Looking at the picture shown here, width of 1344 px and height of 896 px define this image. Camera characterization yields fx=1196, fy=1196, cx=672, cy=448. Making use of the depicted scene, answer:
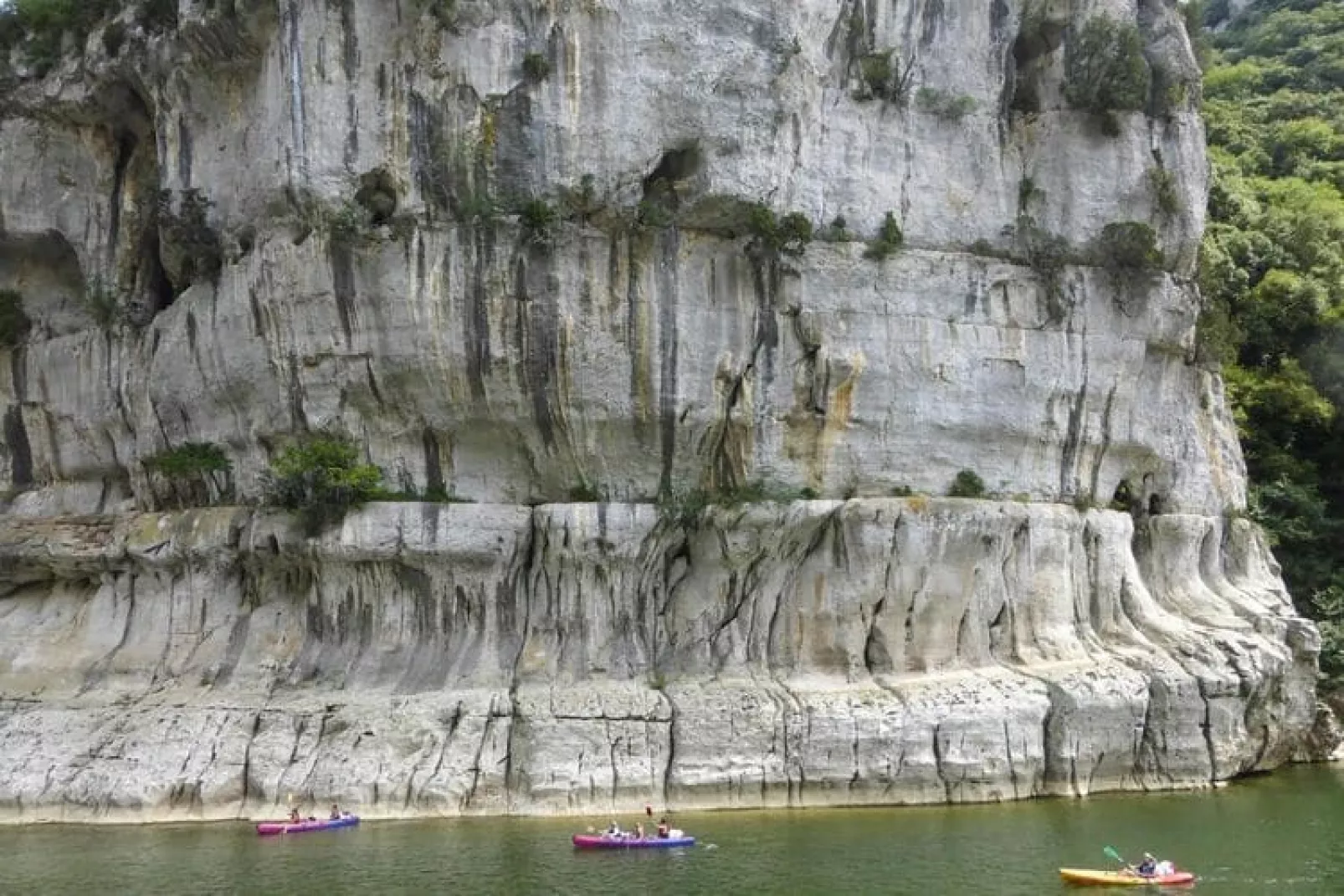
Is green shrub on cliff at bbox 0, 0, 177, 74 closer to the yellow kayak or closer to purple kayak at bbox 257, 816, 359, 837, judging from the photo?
purple kayak at bbox 257, 816, 359, 837

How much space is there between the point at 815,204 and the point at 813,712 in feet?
35.1

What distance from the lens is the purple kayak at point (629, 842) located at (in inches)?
744

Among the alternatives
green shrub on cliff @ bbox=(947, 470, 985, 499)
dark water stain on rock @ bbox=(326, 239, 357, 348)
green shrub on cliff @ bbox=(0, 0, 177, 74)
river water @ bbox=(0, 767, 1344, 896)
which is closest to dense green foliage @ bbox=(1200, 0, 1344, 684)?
green shrub on cliff @ bbox=(947, 470, 985, 499)

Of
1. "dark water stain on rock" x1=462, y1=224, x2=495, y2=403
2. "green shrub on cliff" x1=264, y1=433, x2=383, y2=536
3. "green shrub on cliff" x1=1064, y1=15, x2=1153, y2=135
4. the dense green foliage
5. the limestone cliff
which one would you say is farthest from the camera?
the dense green foliage

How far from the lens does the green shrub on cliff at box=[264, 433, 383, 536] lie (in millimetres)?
23156

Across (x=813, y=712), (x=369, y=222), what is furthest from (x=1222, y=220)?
(x=369, y=222)

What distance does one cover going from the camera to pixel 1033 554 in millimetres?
25031

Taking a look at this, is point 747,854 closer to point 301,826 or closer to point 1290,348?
point 301,826

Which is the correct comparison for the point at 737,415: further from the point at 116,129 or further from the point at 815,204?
the point at 116,129

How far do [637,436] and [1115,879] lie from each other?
12.1 metres

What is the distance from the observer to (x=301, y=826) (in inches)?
795

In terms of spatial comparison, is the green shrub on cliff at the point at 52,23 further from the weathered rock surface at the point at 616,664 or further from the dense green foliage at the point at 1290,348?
the dense green foliage at the point at 1290,348

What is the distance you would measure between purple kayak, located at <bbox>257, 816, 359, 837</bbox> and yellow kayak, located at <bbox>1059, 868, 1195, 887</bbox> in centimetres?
1171

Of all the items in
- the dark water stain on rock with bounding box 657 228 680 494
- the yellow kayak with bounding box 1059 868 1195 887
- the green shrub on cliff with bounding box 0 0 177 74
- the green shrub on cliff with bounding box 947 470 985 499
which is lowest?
the yellow kayak with bounding box 1059 868 1195 887
